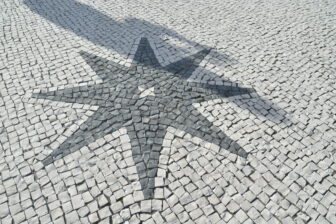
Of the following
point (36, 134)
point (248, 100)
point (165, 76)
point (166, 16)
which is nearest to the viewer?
point (36, 134)

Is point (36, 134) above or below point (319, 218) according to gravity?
below

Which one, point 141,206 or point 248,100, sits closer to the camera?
point 141,206

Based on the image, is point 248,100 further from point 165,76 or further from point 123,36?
point 123,36

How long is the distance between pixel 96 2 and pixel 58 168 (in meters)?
6.79

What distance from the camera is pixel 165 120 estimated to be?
5242 mm

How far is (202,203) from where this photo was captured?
4102 millimetres

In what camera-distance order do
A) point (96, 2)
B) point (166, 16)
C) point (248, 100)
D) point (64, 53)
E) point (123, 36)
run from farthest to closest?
point (96, 2) → point (166, 16) → point (123, 36) → point (64, 53) → point (248, 100)

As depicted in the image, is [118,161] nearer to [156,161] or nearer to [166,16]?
[156,161]

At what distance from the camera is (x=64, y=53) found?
6.96 m

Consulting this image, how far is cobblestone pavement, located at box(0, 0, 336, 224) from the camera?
411cm

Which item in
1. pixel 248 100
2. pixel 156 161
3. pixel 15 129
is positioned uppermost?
pixel 248 100

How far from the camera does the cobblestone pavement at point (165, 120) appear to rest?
4.11 metres

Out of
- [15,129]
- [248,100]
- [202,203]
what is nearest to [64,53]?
[15,129]

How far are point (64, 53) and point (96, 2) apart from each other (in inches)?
132
